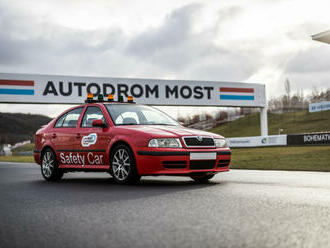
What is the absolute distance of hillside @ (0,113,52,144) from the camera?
180 meters

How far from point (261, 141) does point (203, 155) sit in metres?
26.3

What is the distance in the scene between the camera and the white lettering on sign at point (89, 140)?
9.17m

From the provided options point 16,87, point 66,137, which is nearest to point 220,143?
point 66,137

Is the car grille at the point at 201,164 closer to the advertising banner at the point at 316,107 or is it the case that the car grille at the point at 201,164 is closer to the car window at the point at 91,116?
the car window at the point at 91,116

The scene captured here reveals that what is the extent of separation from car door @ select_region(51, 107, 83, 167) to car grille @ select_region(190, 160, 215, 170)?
268 cm

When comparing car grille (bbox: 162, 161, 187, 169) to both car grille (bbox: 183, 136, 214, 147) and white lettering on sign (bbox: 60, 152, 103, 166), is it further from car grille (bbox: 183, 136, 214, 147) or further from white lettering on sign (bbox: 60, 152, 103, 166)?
white lettering on sign (bbox: 60, 152, 103, 166)

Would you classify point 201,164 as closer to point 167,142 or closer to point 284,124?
point 167,142

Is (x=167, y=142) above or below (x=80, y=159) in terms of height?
above

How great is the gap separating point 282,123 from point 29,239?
102m

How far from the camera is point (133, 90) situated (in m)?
32.8

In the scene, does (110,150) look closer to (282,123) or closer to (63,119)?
(63,119)

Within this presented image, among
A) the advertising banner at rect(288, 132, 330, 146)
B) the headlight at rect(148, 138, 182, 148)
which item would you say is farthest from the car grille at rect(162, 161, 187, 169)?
the advertising banner at rect(288, 132, 330, 146)

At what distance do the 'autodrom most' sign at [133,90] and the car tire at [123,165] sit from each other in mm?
22417

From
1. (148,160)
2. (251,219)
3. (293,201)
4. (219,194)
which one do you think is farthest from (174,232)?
(148,160)
